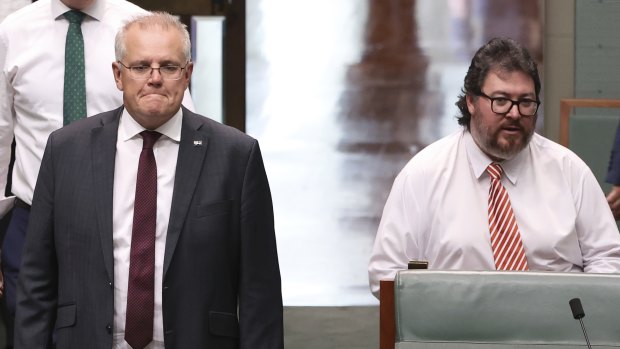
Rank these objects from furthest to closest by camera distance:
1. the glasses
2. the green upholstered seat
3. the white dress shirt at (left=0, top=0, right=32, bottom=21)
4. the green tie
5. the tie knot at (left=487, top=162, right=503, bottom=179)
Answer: the white dress shirt at (left=0, top=0, right=32, bottom=21)
the green tie
the tie knot at (left=487, top=162, right=503, bottom=179)
the glasses
the green upholstered seat

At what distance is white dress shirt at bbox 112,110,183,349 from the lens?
3107 millimetres

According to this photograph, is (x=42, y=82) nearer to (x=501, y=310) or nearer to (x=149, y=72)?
(x=149, y=72)

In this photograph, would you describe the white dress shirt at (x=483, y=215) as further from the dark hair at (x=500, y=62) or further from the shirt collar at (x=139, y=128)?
the shirt collar at (x=139, y=128)

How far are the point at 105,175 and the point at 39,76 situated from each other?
41.3 inches

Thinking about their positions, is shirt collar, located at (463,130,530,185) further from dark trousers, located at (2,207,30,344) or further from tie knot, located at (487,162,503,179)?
dark trousers, located at (2,207,30,344)

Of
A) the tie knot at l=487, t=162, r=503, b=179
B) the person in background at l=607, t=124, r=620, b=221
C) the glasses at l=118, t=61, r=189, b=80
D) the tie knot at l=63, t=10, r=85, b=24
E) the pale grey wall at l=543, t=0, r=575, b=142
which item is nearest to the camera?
the glasses at l=118, t=61, r=189, b=80

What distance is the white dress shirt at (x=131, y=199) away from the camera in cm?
311

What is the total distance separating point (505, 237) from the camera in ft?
11.7

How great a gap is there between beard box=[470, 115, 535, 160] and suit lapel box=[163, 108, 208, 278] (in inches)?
33.4

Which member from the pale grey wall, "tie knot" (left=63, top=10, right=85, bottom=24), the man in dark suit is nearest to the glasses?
the man in dark suit

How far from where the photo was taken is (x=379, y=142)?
678cm

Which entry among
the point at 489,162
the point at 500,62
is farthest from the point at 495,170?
the point at 500,62

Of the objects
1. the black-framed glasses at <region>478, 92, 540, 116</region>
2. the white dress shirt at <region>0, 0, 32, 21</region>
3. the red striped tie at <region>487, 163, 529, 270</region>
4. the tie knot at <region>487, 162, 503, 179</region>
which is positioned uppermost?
the white dress shirt at <region>0, 0, 32, 21</region>

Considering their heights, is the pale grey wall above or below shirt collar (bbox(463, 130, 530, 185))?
above
